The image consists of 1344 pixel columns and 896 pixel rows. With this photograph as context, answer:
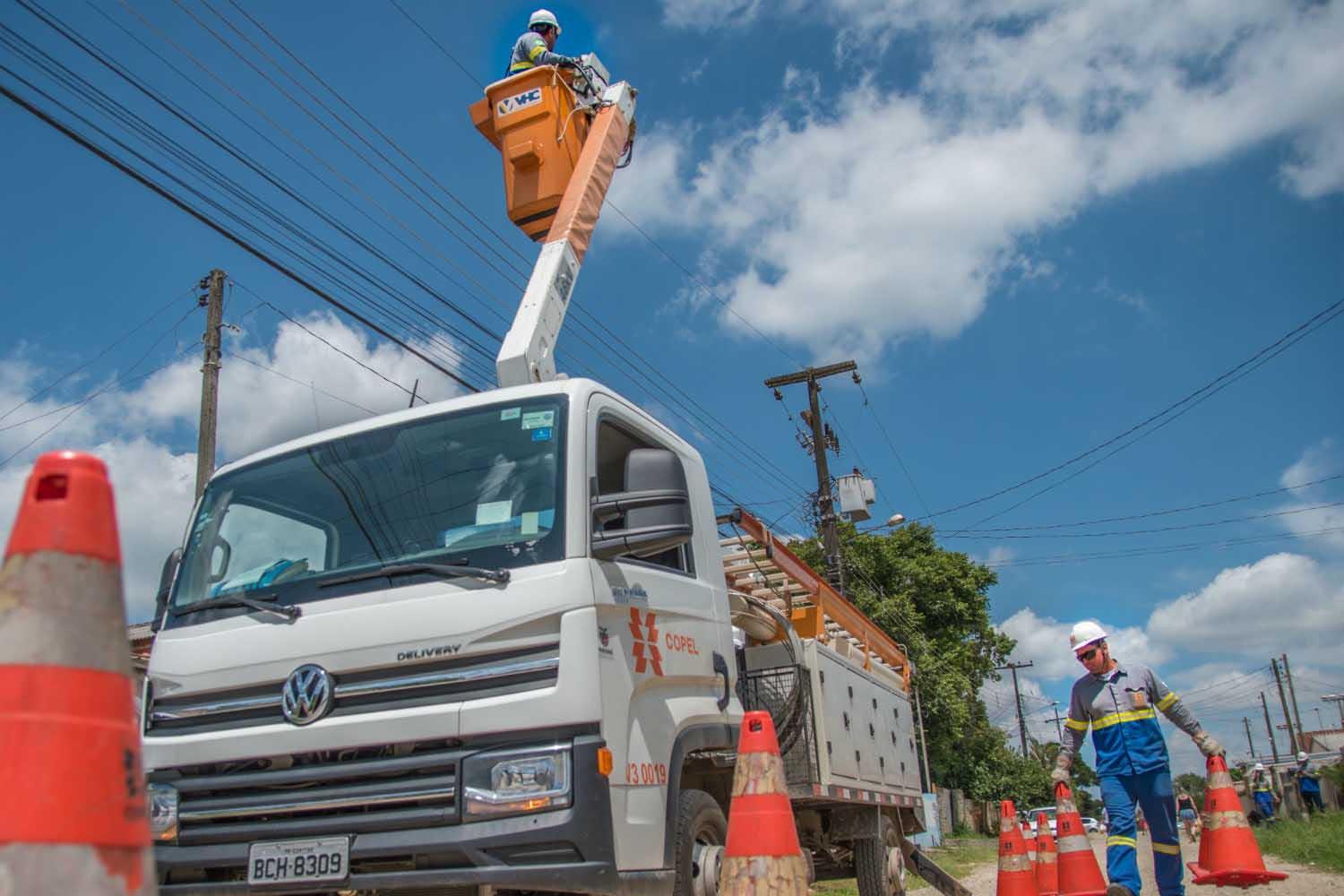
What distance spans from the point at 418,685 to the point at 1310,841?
48.7 feet

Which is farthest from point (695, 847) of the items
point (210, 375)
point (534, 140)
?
point (210, 375)

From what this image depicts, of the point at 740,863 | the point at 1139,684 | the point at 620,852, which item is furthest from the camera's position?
the point at 1139,684

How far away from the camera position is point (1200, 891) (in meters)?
9.41

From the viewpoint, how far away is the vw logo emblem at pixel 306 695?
385cm

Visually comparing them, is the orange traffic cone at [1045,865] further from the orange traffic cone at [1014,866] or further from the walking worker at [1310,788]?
the walking worker at [1310,788]

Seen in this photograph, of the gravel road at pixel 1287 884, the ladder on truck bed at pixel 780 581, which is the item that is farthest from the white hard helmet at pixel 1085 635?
the gravel road at pixel 1287 884

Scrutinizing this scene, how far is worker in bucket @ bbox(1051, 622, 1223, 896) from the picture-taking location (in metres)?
6.14

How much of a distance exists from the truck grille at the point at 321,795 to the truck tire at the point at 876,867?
4.91m

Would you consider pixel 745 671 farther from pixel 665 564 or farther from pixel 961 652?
pixel 961 652

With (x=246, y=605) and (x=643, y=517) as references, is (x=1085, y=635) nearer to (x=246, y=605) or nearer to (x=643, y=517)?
(x=643, y=517)

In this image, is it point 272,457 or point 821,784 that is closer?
point 272,457

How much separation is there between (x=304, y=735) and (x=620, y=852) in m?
1.22

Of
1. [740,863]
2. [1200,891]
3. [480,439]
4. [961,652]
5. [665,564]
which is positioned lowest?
[1200,891]

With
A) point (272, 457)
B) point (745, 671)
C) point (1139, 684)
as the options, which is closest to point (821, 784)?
point (745, 671)
